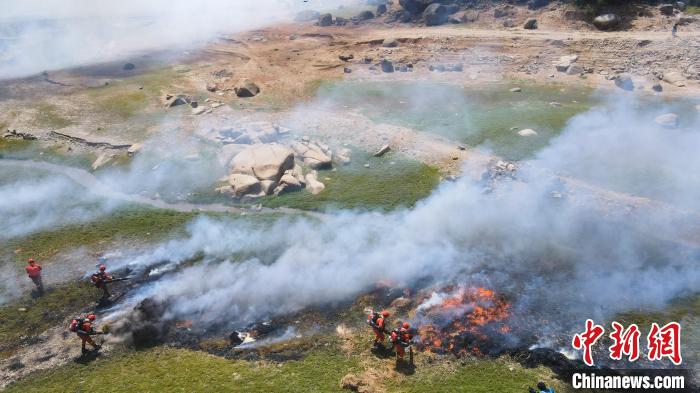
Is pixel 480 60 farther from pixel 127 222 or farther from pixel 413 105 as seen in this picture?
pixel 127 222

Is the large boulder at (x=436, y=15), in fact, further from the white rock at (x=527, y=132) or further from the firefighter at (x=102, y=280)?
the firefighter at (x=102, y=280)

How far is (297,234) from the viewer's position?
78.8 ft

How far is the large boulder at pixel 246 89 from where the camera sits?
137 ft

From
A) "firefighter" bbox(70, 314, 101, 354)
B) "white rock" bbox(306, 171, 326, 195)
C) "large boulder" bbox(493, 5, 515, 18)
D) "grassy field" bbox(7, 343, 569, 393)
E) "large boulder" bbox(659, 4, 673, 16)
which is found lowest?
"grassy field" bbox(7, 343, 569, 393)

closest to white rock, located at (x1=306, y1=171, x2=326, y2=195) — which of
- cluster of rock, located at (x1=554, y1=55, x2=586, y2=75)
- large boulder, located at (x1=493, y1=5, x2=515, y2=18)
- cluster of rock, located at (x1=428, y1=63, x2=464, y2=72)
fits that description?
cluster of rock, located at (x1=428, y1=63, x2=464, y2=72)

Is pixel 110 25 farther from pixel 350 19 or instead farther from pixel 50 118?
pixel 50 118

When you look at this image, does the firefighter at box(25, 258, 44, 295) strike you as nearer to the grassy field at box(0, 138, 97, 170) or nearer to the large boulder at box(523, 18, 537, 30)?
the grassy field at box(0, 138, 97, 170)

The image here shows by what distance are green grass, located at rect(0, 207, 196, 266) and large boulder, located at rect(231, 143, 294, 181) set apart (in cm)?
481

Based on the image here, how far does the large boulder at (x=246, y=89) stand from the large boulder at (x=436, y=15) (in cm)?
2551

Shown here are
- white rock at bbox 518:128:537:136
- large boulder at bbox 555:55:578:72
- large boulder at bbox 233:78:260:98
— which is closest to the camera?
white rock at bbox 518:128:537:136

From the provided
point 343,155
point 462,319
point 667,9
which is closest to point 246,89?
point 343,155

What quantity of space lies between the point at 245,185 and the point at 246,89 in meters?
17.1

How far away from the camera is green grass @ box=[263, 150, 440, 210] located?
26.3 metres

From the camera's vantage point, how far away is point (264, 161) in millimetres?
29141
